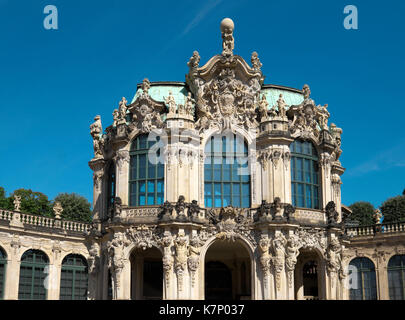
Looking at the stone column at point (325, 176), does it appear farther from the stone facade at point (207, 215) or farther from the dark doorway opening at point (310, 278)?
the dark doorway opening at point (310, 278)

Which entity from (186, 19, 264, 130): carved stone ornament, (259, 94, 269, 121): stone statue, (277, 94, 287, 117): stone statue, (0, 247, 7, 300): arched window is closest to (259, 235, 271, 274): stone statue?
(186, 19, 264, 130): carved stone ornament

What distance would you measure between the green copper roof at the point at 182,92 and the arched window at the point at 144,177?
4.14 metres

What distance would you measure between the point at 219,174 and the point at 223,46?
9.23 m

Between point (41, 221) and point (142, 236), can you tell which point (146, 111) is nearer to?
point (142, 236)

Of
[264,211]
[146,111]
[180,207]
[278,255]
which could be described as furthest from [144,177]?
[278,255]

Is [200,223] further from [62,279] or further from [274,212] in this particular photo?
[62,279]

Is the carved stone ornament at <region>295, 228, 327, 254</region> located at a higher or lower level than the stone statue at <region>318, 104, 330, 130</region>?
lower

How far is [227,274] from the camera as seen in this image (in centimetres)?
4375

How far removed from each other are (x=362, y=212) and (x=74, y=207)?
3507cm

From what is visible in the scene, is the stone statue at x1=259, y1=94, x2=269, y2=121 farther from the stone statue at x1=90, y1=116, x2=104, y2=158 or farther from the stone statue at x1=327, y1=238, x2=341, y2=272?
the stone statue at x1=90, y1=116, x2=104, y2=158

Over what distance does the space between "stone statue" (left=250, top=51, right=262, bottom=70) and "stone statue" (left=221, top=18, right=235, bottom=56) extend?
167 cm

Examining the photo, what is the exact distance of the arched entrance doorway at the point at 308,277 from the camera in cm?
3959

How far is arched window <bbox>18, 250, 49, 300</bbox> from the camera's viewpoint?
1622 inches
